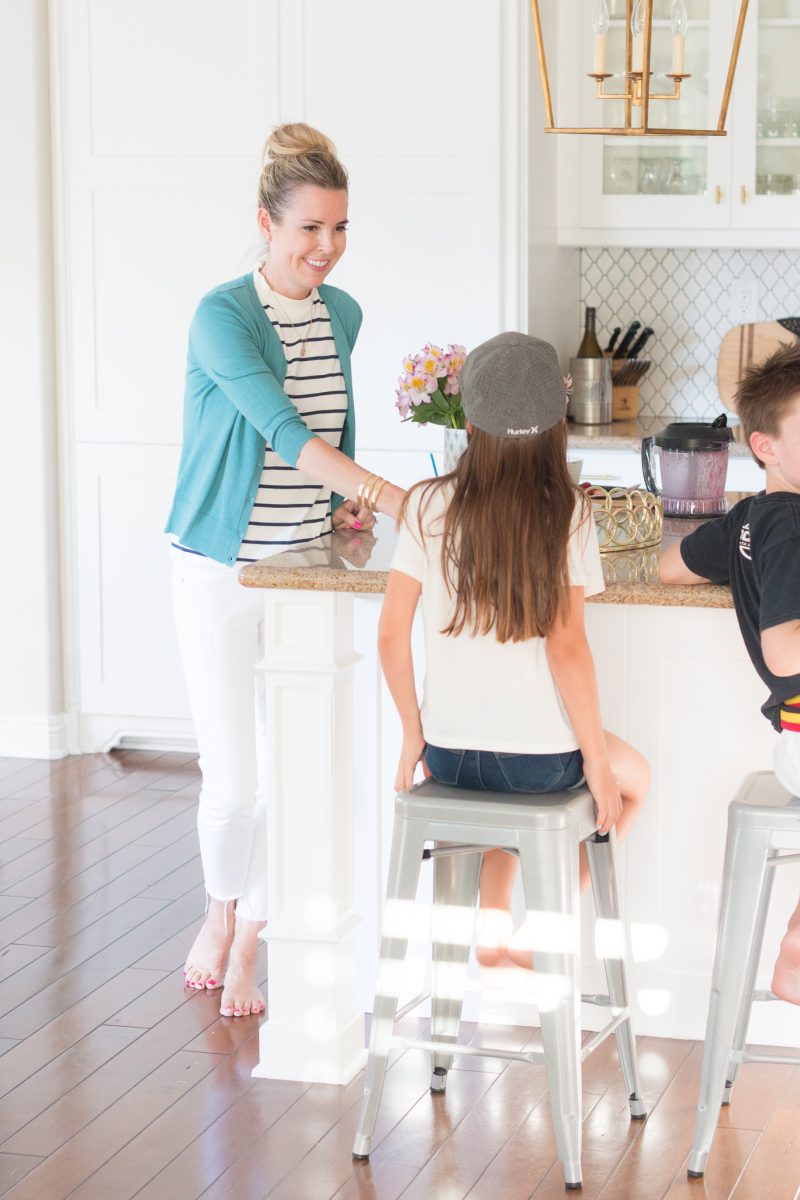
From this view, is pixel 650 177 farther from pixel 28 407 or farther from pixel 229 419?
pixel 229 419

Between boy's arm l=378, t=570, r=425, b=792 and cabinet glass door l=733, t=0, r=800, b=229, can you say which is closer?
boy's arm l=378, t=570, r=425, b=792

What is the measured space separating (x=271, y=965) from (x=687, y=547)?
1047 mm

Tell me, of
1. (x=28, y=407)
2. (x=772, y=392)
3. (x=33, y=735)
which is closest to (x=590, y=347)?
(x=28, y=407)

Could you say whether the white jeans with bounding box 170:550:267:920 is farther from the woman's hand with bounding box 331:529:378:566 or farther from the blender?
the blender

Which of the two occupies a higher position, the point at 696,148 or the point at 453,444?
the point at 696,148

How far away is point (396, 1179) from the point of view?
8.14ft

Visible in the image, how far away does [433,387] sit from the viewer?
287 cm

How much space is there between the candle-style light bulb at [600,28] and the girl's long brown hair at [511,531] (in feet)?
1.96

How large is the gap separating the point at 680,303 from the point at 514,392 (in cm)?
320

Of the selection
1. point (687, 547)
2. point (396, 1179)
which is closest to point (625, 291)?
point (687, 547)

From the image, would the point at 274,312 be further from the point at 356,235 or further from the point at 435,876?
the point at 356,235

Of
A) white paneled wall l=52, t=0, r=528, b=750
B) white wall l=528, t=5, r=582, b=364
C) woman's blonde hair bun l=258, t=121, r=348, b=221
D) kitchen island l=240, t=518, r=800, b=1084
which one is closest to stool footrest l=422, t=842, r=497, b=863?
kitchen island l=240, t=518, r=800, b=1084

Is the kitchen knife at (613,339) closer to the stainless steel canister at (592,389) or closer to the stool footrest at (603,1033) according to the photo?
the stainless steel canister at (592,389)

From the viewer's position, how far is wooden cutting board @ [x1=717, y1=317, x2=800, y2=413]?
5074mm
